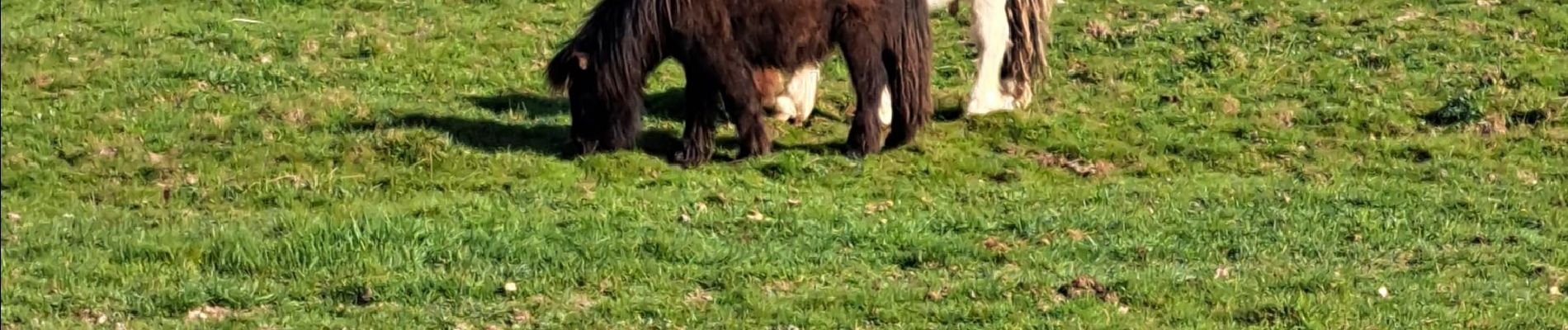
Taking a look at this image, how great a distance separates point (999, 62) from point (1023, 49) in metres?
0.24

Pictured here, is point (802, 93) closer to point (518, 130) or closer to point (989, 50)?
point (989, 50)

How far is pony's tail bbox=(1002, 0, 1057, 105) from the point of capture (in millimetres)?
10227

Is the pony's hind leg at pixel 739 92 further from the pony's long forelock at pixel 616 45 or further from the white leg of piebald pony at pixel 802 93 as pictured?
the white leg of piebald pony at pixel 802 93

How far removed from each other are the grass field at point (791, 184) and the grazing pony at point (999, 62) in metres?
0.20

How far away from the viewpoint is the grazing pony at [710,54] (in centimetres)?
852

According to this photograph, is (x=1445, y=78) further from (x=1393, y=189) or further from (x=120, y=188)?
(x=120, y=188)

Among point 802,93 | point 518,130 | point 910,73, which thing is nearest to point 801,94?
point 802,93

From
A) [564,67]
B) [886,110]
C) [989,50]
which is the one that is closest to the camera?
[564,67]

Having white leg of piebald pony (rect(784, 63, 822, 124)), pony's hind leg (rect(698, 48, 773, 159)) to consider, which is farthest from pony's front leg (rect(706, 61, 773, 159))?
white leg of piebald pony (rect(784, 63, 822, 124))

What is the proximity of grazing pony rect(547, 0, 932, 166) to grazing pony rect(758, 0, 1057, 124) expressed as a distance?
0.76 m

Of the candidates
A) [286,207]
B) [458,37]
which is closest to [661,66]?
[458,37]

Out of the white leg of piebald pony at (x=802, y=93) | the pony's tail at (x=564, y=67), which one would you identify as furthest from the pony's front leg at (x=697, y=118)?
the white leg of piebald pony at (x=802, y=93)

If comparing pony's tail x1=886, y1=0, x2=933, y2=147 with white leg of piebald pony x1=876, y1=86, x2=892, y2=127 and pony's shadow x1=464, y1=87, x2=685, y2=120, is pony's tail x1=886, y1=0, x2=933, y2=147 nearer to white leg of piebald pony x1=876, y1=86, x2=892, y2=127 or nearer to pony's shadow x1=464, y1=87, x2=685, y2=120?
white leg of piebald pony x1=876, y1=86, x2=892, y2=127

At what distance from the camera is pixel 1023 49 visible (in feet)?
33.7
